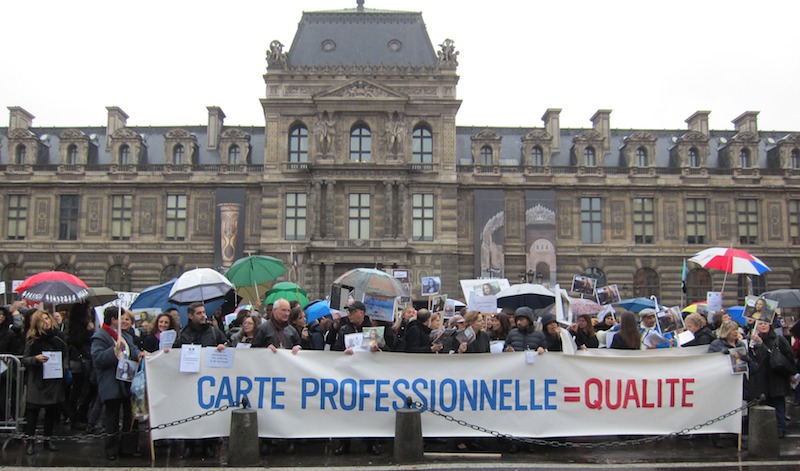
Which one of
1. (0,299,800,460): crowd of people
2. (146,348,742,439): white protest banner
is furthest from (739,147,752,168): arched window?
(146,348,742,439): white protest banner

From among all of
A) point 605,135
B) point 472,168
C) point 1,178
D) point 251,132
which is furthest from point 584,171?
point 1,178

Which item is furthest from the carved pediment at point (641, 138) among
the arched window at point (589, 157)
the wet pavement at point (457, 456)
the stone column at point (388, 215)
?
the wet pavement at point (457, 456)

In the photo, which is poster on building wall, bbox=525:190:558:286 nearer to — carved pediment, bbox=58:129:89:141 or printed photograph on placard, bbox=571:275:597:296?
printed photograph on placard, bbox=571:275:597:296

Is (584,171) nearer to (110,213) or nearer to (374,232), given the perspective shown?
(374,232)

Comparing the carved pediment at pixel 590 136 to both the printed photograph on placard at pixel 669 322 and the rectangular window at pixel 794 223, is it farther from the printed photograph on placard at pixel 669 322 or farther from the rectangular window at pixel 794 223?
the printed photograph on placard at pixel 669 322

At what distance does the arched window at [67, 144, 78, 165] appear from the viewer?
144 feet

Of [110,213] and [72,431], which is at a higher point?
[110,213]

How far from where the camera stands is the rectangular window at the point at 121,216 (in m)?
42.8

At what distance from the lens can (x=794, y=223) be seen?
4366 centimetres

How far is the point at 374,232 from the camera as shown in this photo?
3981 cm

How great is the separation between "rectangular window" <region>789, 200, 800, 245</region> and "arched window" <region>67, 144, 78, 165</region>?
42.6m

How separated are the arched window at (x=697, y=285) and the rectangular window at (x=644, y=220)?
9.85 ft

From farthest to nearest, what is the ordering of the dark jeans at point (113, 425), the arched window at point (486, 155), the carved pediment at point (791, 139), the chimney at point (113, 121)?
the chimney at point (113, 121)
the carved pediment at point (791, 139)
the arched window at point (486, 155)
the dark jeans at point (113, 425)

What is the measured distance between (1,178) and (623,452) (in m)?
42.4
